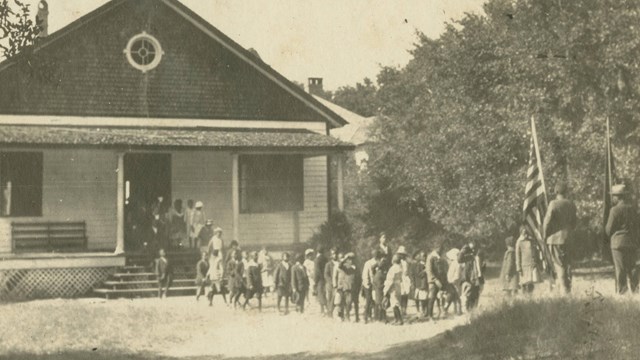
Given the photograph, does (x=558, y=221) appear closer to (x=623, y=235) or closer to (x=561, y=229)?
(x=561, y=229)

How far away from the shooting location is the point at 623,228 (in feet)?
40.0

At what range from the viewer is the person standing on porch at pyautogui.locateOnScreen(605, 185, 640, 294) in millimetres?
12180

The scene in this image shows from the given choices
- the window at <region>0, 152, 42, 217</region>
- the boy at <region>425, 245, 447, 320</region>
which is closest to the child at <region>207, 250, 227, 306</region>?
the boy at <region>425, 245, 447, 320</region>

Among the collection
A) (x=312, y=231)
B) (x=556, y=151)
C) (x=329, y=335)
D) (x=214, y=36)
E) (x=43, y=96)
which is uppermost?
(x=214, y=36)

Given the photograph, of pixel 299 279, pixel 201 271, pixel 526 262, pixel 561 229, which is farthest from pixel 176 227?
pixel 561 229

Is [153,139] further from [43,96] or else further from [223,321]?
[223,321]

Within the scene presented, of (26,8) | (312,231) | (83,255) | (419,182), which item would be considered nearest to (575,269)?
(419,182)

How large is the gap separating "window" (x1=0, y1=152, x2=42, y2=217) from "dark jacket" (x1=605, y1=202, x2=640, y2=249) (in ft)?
54.4

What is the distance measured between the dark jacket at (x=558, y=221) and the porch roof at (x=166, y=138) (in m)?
12.1

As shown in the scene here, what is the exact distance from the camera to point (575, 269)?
96.6 feet

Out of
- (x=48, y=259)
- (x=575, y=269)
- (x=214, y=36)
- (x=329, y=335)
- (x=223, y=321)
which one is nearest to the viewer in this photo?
(x=329, y=335)

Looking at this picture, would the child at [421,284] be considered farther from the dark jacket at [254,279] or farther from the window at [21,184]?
the window at [21,184]

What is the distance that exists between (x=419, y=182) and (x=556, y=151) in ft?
29.1

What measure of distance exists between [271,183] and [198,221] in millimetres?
3235
